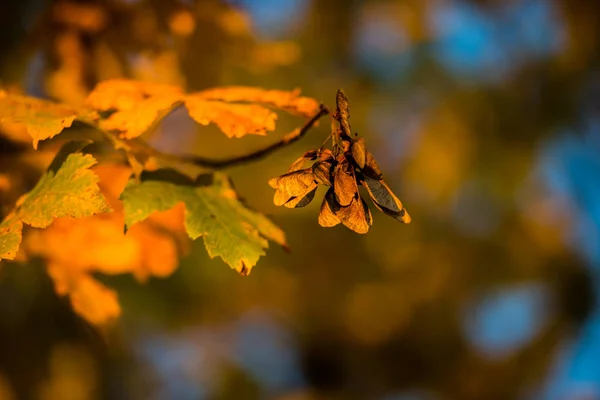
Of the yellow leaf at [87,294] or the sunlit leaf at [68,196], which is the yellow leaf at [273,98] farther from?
the yellow leaf at [87,294]

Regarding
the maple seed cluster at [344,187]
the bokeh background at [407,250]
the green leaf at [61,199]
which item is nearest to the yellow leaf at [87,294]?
the green leaf at [61,199]

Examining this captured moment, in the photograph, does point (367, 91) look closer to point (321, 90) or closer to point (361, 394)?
point (321, 90)

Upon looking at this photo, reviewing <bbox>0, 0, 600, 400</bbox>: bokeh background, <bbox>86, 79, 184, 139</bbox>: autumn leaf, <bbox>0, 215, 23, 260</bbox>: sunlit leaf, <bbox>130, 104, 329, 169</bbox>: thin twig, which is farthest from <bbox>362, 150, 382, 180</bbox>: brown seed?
<bbox>0, 0, 600, 400</bbox>: bokeh background

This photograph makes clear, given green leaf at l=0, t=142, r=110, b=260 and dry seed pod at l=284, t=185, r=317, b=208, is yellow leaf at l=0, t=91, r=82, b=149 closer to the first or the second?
green leaf at l=0, t=142, r=110, b=260

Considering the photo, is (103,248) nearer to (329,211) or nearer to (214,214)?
(214,214)

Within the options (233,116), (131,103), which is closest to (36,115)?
(131,103)

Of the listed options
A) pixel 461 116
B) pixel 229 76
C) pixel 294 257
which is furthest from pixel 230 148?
pixel 461 116

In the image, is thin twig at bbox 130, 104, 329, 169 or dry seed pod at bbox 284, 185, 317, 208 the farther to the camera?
thin twig at bbox 130, 104, 329, 169
